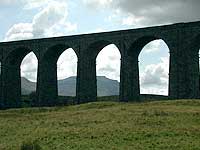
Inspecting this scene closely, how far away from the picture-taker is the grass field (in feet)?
97.7

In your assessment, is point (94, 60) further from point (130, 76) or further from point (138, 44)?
point (138, 44)

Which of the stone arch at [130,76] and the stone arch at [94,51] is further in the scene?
the stone arch at [94,51]

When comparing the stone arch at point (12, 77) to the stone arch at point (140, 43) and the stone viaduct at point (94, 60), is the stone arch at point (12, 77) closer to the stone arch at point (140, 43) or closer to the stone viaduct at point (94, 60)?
the stone viaduct at point (94, 60)

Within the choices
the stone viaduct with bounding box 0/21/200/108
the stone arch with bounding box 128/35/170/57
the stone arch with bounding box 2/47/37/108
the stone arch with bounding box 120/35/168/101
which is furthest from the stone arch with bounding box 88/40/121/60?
the stone arch with bounding box 2/47/37/108

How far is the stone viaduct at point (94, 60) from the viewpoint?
61469mm

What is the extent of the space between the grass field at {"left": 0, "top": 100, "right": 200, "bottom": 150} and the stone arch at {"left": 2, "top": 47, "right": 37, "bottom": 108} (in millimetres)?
37913

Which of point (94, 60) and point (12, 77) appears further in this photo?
point (12, 77)

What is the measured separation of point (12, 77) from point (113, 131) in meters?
54.3

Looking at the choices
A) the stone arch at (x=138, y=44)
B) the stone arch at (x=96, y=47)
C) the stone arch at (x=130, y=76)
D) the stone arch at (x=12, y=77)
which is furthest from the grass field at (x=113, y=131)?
the stone arch at (x=12, y=77)

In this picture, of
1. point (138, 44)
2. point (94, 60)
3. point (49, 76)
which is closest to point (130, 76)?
point (138, 44)

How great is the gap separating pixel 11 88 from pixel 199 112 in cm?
5042

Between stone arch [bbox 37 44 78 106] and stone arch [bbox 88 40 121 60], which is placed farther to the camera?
stone arch [bbox 37 44 78 106]

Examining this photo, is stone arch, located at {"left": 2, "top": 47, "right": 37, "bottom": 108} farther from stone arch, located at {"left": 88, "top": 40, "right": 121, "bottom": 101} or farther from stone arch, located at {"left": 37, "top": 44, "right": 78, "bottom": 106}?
stone arch, located at {"left": 88, "top": 40, "right": 121, "bottom": 101}

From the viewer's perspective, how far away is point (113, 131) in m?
34.0
